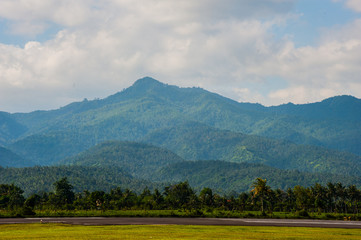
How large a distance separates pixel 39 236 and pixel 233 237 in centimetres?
3639

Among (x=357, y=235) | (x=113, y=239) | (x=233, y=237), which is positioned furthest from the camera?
(x=357, y=235)

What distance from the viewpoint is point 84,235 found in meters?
Result: 79.8

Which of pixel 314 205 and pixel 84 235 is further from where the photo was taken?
pixel 314 205

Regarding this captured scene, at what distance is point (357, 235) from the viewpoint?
86.1 meters

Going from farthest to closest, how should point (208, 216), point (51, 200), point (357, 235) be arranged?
point (51, 200) → point (208, 216) → point (357, 235)

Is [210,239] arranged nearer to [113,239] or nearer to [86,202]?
[113,239]

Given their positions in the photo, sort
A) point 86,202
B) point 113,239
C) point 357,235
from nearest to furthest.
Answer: point 113,239 → point 357,235 → point 86,202

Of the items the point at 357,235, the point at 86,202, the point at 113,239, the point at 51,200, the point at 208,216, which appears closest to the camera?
the point at 113,239

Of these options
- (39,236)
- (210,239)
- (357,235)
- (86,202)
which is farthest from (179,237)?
(86,202)

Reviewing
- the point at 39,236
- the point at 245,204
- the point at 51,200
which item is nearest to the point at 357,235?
the point at 39,236

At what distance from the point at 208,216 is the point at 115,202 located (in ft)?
203

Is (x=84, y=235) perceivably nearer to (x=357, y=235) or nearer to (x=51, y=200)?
(x=357, y=235)

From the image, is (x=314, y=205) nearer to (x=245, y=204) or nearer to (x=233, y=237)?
(x=245, y=204)

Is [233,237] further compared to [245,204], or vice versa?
[245,204]
